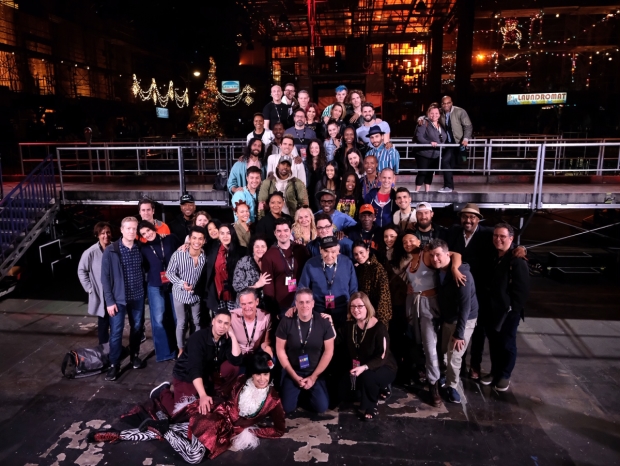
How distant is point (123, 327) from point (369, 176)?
3.99 m

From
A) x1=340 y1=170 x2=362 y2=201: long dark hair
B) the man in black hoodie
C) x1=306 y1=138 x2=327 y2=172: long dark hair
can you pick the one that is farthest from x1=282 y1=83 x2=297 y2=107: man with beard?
the man in black hoodie

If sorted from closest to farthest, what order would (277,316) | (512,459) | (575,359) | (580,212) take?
(512,459)
(277,316)
(575,359)
(580,212)

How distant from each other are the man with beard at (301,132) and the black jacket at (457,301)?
3.61 meters

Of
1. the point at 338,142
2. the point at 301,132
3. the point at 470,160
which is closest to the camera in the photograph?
the point at 338,142

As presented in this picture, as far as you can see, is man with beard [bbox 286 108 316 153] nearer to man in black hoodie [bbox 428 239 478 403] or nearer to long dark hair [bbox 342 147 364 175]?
long dark hair [bbox 342 147 364 175]

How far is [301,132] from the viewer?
7.59 metres

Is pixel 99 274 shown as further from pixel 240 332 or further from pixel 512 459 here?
pixel 512 459

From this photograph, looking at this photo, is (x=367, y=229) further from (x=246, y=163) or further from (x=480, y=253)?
(x=246, y=163)

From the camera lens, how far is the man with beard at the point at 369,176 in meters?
6.46

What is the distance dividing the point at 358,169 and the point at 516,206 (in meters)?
3.19

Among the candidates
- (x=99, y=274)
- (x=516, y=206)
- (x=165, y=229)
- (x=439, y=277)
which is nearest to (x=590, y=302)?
(x=516, y=206)

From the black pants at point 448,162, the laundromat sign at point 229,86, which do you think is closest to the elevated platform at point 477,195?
the black pants at point 448,162

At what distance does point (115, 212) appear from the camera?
16062mm

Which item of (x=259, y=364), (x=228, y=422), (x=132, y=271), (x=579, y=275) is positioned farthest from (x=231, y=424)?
(x=579, y=275)
